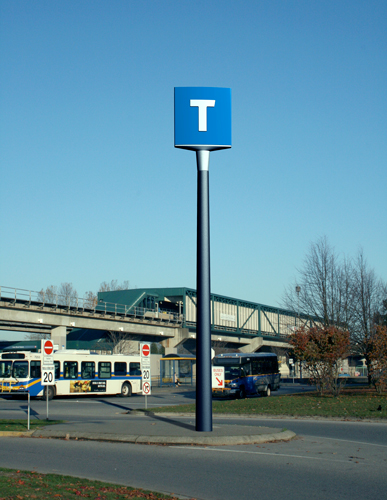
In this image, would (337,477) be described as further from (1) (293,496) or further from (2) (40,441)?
(2) (40,441)

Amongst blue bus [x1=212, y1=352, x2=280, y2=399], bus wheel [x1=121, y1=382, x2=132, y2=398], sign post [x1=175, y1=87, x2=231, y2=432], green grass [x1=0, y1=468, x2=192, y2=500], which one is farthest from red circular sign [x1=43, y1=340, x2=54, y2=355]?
bus wheel [x1=121, y1=382, x2=132, y2=398]

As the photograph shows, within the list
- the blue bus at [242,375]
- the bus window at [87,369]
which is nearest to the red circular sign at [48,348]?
the blue bus at [242,375]

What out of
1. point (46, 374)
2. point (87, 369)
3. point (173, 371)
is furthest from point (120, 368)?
point (46, 374)

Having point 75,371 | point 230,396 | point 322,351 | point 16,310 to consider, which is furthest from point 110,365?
point 322,351

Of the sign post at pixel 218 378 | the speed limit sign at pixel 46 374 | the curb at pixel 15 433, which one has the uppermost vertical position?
the speed limit sign at pixel 46 374

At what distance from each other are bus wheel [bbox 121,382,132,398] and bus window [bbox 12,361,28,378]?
7832 mm

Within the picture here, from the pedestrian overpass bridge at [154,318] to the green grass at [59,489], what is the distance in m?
29.7

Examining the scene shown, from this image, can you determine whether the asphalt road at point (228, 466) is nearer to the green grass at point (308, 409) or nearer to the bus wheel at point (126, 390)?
the green grass at point (308, 409)

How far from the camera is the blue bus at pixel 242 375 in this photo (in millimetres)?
33125

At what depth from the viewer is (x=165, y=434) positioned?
12.9 m

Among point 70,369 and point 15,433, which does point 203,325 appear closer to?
point 15,433

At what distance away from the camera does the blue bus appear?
33125 millimetres

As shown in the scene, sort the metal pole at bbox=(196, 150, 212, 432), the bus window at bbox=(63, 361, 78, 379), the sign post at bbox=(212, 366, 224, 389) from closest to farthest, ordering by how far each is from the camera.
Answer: the metal pole at bbox=(196, 150, 212, 432) < the sign post at bbox=(212, 366, 224, 389) < the bus window at bbox=(63, 361, 78, 379)

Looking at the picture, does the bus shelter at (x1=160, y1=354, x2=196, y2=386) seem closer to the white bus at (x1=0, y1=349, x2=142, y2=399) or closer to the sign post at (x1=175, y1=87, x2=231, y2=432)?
the white bus at (x1=0, y1=349, x2=142, y2=399)
